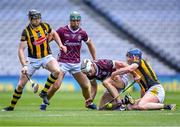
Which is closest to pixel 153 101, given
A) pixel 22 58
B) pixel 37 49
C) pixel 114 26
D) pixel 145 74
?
pixel 145 74

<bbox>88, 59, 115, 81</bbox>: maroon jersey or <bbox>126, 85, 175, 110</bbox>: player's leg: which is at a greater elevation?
<bbox>88, 59, 115, 81</bbox>: maroon jersey

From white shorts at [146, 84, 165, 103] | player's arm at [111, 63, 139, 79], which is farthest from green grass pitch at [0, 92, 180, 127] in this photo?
player's arm at [111, 63, 139, 79]

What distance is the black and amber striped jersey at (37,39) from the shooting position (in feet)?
53.3

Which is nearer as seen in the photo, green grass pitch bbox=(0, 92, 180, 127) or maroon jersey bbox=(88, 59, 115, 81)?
green grass pitch bbox=(0, 92, 180, 127)

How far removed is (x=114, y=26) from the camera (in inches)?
1391

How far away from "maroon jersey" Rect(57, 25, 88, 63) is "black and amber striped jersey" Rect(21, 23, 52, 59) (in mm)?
539

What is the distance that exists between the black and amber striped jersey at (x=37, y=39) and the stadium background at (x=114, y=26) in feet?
50.2

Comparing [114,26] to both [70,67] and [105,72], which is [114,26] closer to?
[70,67]

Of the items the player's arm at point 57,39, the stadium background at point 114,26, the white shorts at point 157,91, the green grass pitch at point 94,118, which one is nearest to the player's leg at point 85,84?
the player's arm at point 57,39

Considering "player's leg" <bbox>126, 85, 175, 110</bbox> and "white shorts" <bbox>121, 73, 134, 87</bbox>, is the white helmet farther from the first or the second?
"player's leg" <bbox>126, 85, 175, 110</bbox>

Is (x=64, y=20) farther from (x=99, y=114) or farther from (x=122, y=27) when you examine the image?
(x=99, y=114)

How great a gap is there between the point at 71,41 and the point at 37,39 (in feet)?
3.21

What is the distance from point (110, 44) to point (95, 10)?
2609 millimetres

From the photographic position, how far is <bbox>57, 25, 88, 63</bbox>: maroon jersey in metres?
16.9
